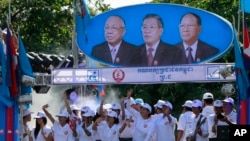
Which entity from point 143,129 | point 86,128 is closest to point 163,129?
point 143,129

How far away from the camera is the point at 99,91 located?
17.2 m

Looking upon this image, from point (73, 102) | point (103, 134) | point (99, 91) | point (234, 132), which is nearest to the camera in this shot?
point (234, 132)

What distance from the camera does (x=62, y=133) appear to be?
13867 millimetres

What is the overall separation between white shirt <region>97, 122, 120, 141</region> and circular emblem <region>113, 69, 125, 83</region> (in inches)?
50.5

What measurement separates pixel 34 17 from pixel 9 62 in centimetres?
1590

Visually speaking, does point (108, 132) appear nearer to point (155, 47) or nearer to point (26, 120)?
point (26, 120)

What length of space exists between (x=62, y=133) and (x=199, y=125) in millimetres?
2314

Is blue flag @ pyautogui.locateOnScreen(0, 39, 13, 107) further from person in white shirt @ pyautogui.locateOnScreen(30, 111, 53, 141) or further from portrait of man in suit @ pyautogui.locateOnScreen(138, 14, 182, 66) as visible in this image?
portrait of man in suit @ pyautogui.locateOnScreen(138, 14, 182, 66)

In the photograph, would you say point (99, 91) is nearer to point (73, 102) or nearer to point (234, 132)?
point (73, 102)

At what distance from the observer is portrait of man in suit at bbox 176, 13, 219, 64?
15.3 meters

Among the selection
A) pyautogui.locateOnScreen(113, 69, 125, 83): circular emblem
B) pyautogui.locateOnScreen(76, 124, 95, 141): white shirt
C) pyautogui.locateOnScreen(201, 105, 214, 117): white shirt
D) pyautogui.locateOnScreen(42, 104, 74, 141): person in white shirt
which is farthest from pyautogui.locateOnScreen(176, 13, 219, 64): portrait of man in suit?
pyautogui.locateOnScreen(42, 104, 74, 141): person in white shirt

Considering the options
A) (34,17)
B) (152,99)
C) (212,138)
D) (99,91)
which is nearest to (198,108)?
(212,138)

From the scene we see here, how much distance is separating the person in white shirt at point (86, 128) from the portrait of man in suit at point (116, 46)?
2.12m

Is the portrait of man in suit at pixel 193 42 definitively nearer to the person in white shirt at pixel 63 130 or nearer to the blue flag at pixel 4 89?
the person in white shirt at pixel 63 130
